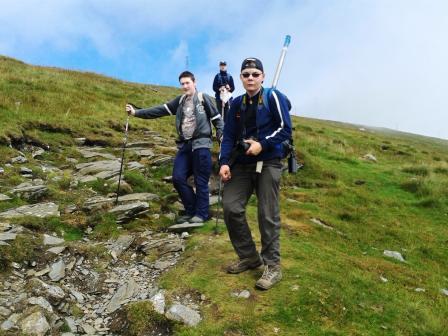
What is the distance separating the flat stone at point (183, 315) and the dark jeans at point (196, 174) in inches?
156

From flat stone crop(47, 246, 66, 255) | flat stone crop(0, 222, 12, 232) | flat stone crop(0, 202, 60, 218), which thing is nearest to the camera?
flat stone crop(47, 246, 66, 255)

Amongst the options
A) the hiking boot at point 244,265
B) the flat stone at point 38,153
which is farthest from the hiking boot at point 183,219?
the flat stone at point 38,153

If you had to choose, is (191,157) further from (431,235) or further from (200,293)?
(431,235)

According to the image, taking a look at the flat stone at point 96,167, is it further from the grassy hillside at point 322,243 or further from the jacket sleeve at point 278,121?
the jacket sleeve at point 278,121

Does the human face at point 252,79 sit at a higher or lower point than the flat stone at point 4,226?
higher

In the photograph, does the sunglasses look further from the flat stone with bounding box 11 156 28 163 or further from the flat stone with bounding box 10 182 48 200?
the flat stone with bounding box 11 156 28 163

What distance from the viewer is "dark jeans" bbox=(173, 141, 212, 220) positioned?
33.6 feet

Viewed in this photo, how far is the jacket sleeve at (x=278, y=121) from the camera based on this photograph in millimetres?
6730

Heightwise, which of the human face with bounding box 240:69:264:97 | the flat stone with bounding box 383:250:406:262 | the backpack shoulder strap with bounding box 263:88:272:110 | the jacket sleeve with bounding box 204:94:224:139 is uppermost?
the human face with bounding box 240:69:264:97

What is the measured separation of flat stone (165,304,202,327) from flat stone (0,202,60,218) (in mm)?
4429

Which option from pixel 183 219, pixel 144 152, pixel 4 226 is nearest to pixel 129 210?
pixel 183 219

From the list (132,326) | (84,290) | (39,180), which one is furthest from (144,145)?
(132,326)

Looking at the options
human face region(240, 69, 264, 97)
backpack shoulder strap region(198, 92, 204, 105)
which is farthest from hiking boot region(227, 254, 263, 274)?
backpack shoulder strap region(198, 92, 204, 105)

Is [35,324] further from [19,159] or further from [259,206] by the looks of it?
[19,159]
